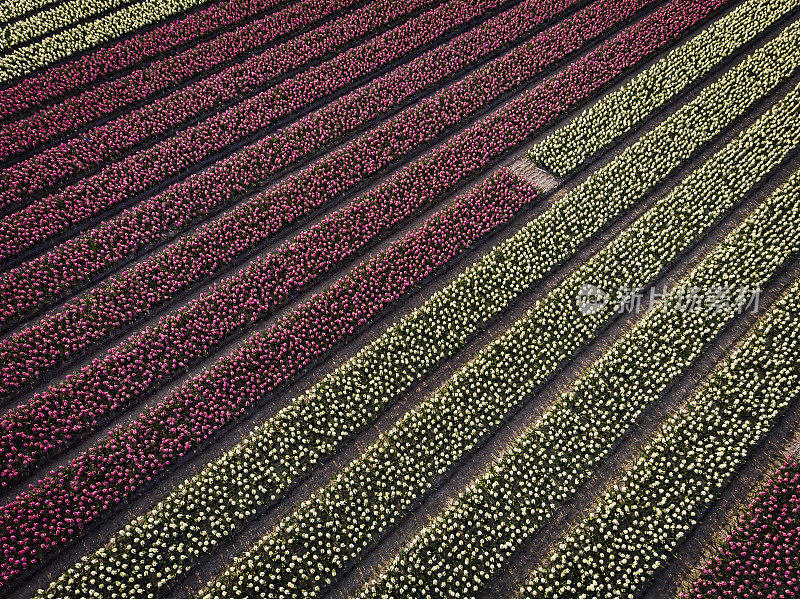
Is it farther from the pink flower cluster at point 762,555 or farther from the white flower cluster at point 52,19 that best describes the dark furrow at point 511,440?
the white flower cluster at point 52,19

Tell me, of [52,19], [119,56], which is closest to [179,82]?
[119,56]

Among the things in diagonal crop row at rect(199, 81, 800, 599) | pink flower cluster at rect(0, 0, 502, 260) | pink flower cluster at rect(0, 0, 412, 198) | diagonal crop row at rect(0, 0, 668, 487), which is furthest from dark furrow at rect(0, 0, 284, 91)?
diagonal crop row at rect(199, 81, 800, 599)

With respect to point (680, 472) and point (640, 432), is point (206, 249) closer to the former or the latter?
point (640, 432)

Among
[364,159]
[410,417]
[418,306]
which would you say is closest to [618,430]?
[410,417]

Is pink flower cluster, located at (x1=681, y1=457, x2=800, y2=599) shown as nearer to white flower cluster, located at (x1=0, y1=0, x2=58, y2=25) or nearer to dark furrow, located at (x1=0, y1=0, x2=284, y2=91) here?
dark furrow, located at (x1=0, y1=0, x2=284, y2=91)

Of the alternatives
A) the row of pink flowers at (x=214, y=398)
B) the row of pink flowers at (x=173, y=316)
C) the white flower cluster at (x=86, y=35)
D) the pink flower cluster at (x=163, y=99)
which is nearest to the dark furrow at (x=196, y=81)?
the pink flower cluster at (x=163, y=99)
